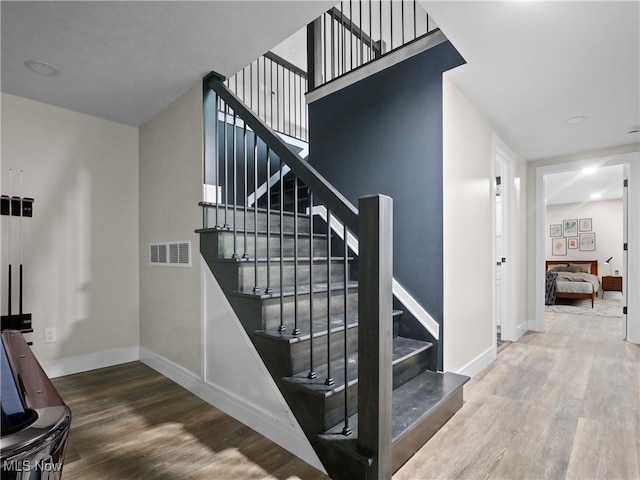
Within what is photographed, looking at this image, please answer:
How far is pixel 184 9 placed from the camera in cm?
179

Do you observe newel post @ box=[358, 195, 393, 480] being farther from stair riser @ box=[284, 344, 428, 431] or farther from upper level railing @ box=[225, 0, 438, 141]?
upper level railing @ box=[225, 0, 438, 141]

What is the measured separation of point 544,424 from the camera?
1.95m

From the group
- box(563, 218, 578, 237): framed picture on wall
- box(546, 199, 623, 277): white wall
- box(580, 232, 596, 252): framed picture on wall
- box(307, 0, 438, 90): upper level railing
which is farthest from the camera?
box(563, 218, 578, 237): framed picture on wall

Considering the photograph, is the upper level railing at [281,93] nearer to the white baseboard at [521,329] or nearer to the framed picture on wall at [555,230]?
the white baseboard at [521,329]

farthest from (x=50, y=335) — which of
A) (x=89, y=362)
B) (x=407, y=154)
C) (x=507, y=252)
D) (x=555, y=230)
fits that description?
(x=555, y=230)

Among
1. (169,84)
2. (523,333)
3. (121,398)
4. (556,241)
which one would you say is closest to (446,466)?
(121,398)

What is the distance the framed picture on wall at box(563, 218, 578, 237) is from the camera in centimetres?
884

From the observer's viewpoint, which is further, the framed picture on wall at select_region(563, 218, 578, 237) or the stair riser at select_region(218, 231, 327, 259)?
the framed picture on wall at select_region(563, 218, 578, 237)

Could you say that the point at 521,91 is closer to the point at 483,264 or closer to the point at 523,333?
the point at 483,264

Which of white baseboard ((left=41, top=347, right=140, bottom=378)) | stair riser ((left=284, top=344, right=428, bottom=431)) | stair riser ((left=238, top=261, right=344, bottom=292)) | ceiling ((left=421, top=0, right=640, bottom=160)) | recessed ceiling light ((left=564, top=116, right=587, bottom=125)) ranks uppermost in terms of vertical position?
ceiling ((left=421, top=0, right=640, bottom=160))

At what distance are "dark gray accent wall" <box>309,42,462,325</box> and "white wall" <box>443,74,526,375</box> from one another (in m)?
0.08

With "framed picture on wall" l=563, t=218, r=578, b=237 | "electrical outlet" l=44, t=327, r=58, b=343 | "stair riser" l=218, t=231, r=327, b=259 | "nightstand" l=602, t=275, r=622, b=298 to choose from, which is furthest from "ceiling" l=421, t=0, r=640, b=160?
"framed picture on wall" l=563, t=218, r=578, b=237

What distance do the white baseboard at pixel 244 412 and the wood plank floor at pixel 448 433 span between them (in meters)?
0.04

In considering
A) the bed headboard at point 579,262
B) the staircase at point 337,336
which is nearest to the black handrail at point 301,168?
the staircase at point 337,336
